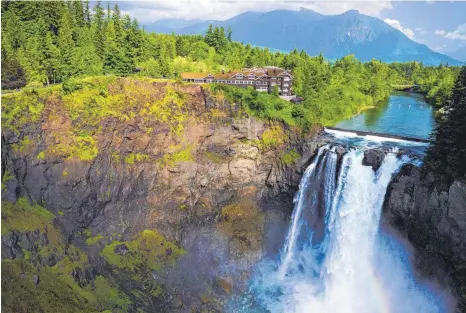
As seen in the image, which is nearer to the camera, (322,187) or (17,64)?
(322,187)

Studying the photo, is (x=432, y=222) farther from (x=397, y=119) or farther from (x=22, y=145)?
(x=22, y=145)

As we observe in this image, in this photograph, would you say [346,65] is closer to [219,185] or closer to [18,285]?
[219,185]

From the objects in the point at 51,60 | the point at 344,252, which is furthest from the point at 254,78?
the point at 51,60

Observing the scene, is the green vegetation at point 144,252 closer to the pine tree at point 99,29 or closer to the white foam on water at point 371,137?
Result: the white foam on water at point 371,137

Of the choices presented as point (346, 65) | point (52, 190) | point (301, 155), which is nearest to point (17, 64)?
point (52, 190)

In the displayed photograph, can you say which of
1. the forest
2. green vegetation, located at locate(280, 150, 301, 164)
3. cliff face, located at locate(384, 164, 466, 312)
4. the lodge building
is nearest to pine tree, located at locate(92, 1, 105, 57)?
the forest

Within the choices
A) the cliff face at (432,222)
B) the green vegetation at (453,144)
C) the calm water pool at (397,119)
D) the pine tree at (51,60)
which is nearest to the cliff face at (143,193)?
the pine tree at (51,60)
